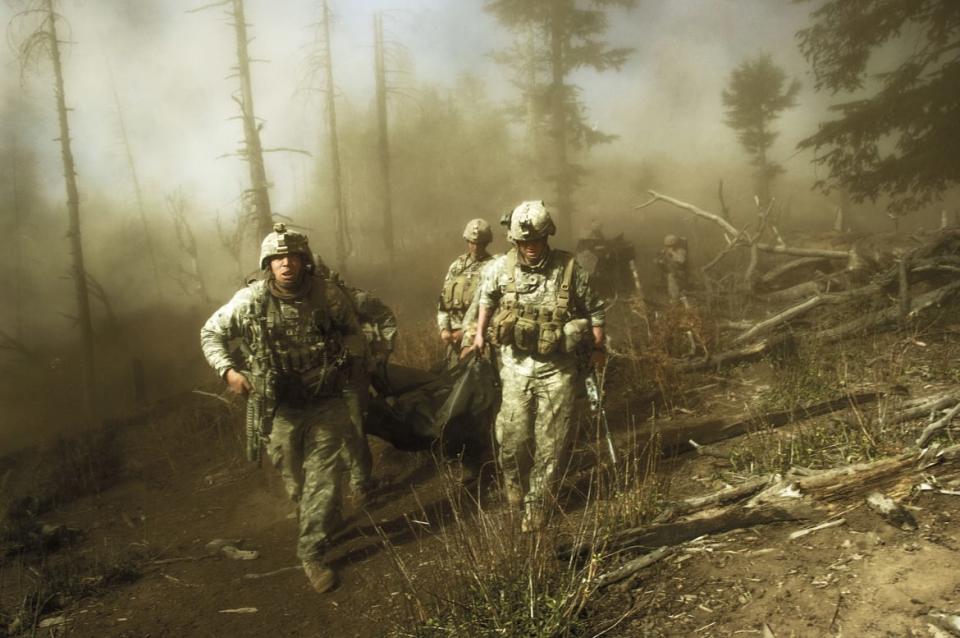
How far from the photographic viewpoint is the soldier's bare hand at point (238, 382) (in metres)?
3.52

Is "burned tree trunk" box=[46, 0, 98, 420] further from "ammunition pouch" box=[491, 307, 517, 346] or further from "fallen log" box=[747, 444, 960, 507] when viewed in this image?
"fallen log" box=[747, 444, 960, 507]

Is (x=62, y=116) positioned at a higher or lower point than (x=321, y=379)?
higher

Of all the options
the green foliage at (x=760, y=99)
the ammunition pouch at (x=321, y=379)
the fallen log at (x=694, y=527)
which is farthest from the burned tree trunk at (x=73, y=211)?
the green foliage at (x=760, y=99)

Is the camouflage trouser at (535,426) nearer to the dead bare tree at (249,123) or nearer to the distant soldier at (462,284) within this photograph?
the distant soldier at (462,284)

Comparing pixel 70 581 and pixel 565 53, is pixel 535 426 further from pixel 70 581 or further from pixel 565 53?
pixel 565 53

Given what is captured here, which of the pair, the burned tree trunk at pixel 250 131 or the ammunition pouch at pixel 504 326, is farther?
the burned tree trunk at pixel 250 131

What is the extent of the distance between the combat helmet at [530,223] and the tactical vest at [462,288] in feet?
6.06

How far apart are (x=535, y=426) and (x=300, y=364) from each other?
179cm

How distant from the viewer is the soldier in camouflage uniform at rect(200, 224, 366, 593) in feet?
12.1

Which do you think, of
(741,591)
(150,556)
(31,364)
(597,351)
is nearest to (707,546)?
(741,591)

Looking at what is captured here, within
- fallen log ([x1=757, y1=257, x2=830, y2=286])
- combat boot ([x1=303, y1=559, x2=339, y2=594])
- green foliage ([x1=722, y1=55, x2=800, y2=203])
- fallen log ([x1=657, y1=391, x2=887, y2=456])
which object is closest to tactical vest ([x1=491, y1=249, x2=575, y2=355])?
fallen log ([x1=657, y1=391, x2=887, y2=456])

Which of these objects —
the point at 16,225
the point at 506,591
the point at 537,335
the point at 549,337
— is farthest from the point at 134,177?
the point at 506,591

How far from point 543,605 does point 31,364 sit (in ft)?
87.4

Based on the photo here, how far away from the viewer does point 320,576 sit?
364 cm
